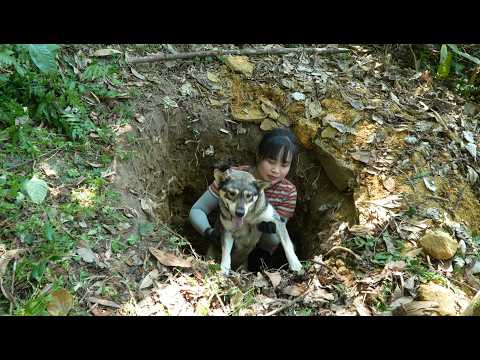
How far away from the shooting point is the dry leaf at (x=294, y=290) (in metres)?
3.71

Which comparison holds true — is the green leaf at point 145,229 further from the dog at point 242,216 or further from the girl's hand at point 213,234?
the girl's hand at point 213,234

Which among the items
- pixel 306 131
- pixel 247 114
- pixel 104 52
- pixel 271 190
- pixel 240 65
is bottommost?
pixel 271 190

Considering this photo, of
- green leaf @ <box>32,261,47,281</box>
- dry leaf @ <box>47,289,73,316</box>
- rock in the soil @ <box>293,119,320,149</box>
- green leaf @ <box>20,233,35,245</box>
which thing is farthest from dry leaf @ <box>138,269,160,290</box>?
rock in the soil @ <box>293,119,320,149</box>

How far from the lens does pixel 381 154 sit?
15.9 ft

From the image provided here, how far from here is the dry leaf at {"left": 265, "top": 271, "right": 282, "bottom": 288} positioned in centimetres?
389

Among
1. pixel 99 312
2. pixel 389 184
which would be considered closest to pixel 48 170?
pixel 99 312

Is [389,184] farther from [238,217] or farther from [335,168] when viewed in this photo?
[238,217]

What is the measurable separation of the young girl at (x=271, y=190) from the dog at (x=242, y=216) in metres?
0.12

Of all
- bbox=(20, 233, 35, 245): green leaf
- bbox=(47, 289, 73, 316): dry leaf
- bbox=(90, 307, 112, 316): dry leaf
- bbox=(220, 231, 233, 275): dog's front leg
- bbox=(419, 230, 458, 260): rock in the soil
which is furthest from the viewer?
bbox=(220, 231, 233, 275): dog's front leg

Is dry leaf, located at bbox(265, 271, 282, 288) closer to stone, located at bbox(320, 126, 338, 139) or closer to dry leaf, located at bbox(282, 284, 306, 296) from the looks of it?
dry leaf, located at bbox(282, 284, 306, 296)

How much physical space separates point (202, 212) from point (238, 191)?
701 millimetres

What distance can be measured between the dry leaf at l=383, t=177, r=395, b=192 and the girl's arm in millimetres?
1715

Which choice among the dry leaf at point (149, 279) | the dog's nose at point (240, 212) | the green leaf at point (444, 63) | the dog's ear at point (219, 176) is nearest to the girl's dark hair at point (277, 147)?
the dog's ear at point (219, 176)

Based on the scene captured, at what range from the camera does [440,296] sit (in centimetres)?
330
